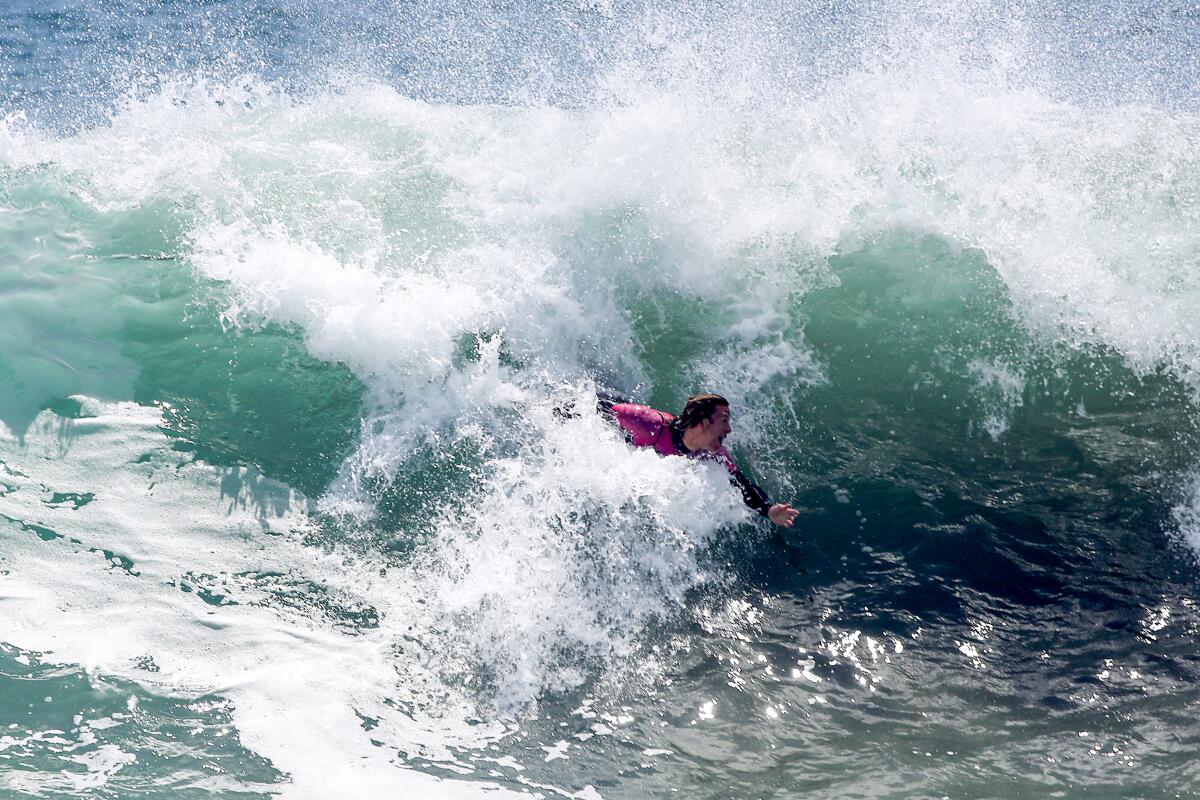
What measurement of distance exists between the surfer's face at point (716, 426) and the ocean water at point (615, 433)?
17.2 inches

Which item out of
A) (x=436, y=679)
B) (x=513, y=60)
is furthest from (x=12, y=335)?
(x=513, y=60)

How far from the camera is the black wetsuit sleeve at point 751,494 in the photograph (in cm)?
550

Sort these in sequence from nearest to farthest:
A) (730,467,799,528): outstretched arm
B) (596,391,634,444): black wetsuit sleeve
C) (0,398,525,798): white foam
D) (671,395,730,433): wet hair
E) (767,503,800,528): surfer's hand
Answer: (0,398,525,798): white foam < (767,503,800,528): surfer's hand < (671,395,730,433): wet hair < (730,467,799,528): outstretched arm < (596,391,634,444): black wetsuit sleeve

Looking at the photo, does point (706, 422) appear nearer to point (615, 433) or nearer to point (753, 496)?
point (753, 496)

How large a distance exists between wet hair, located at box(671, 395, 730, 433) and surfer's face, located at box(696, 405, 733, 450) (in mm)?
20

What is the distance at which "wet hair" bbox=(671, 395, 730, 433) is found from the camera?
5324mm

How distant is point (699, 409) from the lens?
5.38 m

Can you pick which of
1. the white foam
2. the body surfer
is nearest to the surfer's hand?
the body surfer

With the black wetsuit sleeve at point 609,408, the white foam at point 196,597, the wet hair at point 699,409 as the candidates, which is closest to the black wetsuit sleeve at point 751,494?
the wet hair at point 699,409

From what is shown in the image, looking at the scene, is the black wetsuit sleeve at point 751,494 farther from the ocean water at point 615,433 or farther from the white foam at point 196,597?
the white foam at point 196,597

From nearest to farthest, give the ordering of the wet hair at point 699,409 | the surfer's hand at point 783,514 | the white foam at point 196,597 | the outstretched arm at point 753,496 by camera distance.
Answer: the white foam at point 196,597
the surfer's hand at point 783,514
the wet hair at point 699,409
the outstretched arm at point 753,496

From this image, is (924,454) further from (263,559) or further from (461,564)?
(263,559)

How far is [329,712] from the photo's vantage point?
484 cm

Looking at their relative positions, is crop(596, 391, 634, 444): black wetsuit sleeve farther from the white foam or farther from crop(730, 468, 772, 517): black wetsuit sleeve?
the white foam
